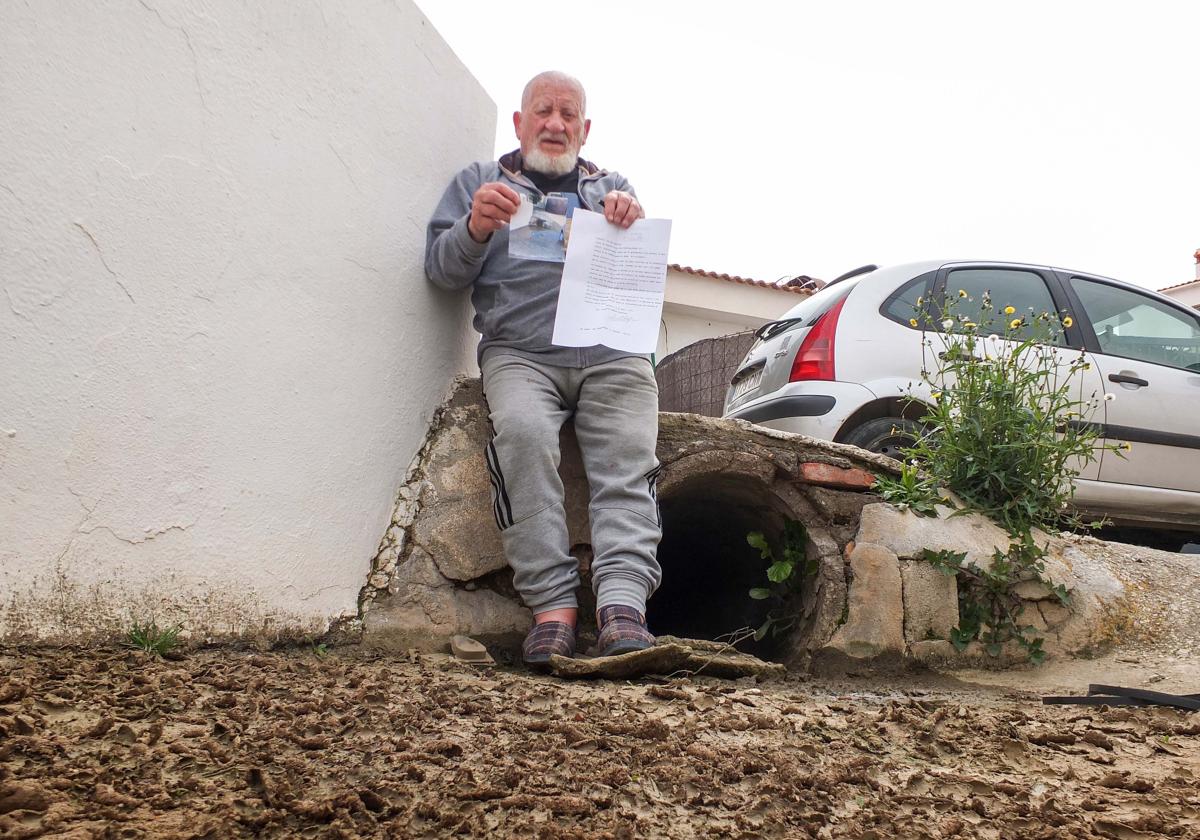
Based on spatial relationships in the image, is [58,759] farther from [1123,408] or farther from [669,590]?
[1123,408]

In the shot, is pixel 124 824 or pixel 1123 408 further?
pixel 1123 408

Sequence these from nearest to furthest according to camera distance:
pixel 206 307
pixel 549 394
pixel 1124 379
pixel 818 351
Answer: pixel 206 307 < pixel 549 394 < pixel 818 351 < pixel 1124 379

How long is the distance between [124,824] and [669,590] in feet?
14.3

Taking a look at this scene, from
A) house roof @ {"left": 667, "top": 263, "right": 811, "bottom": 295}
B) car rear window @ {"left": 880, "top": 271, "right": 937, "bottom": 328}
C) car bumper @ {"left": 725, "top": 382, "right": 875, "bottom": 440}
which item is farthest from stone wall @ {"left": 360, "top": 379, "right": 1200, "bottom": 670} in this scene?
house roof @ {"left": 667, "top": 263, "right": 811, "bottom": 295}

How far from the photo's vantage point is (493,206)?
8.64 feet

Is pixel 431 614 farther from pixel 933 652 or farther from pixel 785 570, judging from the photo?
pixel 933 652

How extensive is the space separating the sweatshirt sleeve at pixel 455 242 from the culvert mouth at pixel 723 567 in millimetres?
1057

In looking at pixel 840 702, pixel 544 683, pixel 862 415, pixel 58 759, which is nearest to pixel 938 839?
pixel 840 702

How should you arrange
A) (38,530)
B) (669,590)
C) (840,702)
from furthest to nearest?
(669,590) → (840,702) → (38,530)

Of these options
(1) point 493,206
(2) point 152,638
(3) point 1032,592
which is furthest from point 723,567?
(2) point 152,638

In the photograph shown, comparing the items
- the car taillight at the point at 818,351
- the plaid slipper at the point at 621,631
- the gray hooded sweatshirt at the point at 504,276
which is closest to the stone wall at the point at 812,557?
the gray hooded sweatshirt at the point at 504,276

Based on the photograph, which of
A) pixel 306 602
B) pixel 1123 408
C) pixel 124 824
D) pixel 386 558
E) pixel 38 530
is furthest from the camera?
pixel 1123 408

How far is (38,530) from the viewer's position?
1699 mm

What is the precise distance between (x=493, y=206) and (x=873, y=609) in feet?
6.05
